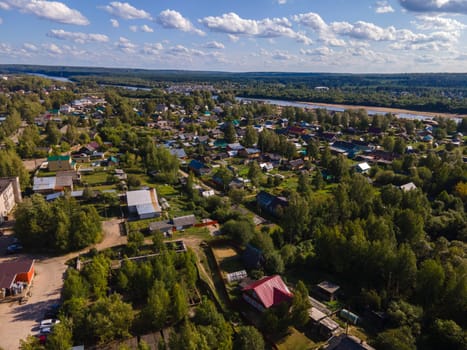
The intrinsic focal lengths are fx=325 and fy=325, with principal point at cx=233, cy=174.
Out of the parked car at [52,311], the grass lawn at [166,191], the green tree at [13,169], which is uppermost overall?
the green tree at [13,169]

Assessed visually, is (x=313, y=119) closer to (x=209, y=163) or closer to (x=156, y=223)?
(x=209, y=163)

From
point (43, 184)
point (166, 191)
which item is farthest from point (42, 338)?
point (43, 184)

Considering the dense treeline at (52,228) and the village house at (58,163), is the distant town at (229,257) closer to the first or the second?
the dense treeline at (52,228)

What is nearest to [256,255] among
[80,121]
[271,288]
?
[271,288]

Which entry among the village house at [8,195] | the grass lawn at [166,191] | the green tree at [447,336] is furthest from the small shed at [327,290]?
the village house at [8,195]

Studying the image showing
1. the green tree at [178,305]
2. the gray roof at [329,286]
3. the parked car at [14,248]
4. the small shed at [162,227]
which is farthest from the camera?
the small shed at [162,227]

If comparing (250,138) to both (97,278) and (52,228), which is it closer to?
(52,228)
